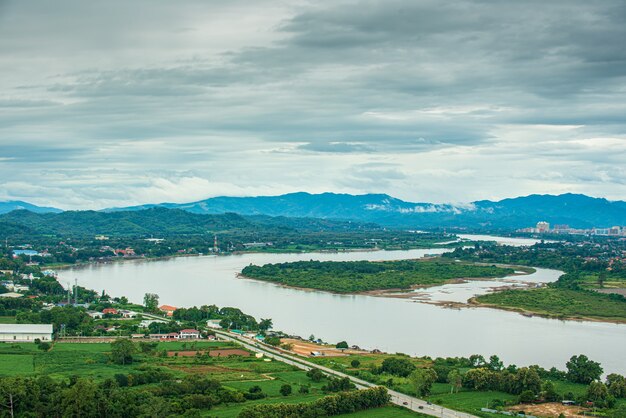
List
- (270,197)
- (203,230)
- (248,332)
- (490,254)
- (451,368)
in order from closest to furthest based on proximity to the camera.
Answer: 1. (451,368)
2. (248,332)
3. (490,254)
4. (203,230)
5. (270,197)

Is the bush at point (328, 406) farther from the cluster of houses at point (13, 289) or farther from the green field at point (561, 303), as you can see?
the cluster of houses at point (13, 289)

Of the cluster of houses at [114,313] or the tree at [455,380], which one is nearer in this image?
the tree at [455,380]

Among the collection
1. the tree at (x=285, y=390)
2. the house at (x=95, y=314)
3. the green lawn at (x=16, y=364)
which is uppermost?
the house at (x=95, y=314)

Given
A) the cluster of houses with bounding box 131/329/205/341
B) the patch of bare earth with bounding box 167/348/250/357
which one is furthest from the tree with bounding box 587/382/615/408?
the cluster of houses with bounding box 131/329/205/341

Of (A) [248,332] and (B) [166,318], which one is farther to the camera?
(B) [166,318]

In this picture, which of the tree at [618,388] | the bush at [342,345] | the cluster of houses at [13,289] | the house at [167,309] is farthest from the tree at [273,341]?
the cluster of houses at [13,289]

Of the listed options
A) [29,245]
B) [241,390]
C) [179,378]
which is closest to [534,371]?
[241,390]

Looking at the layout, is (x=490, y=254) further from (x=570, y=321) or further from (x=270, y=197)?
(x=270, y=197)
